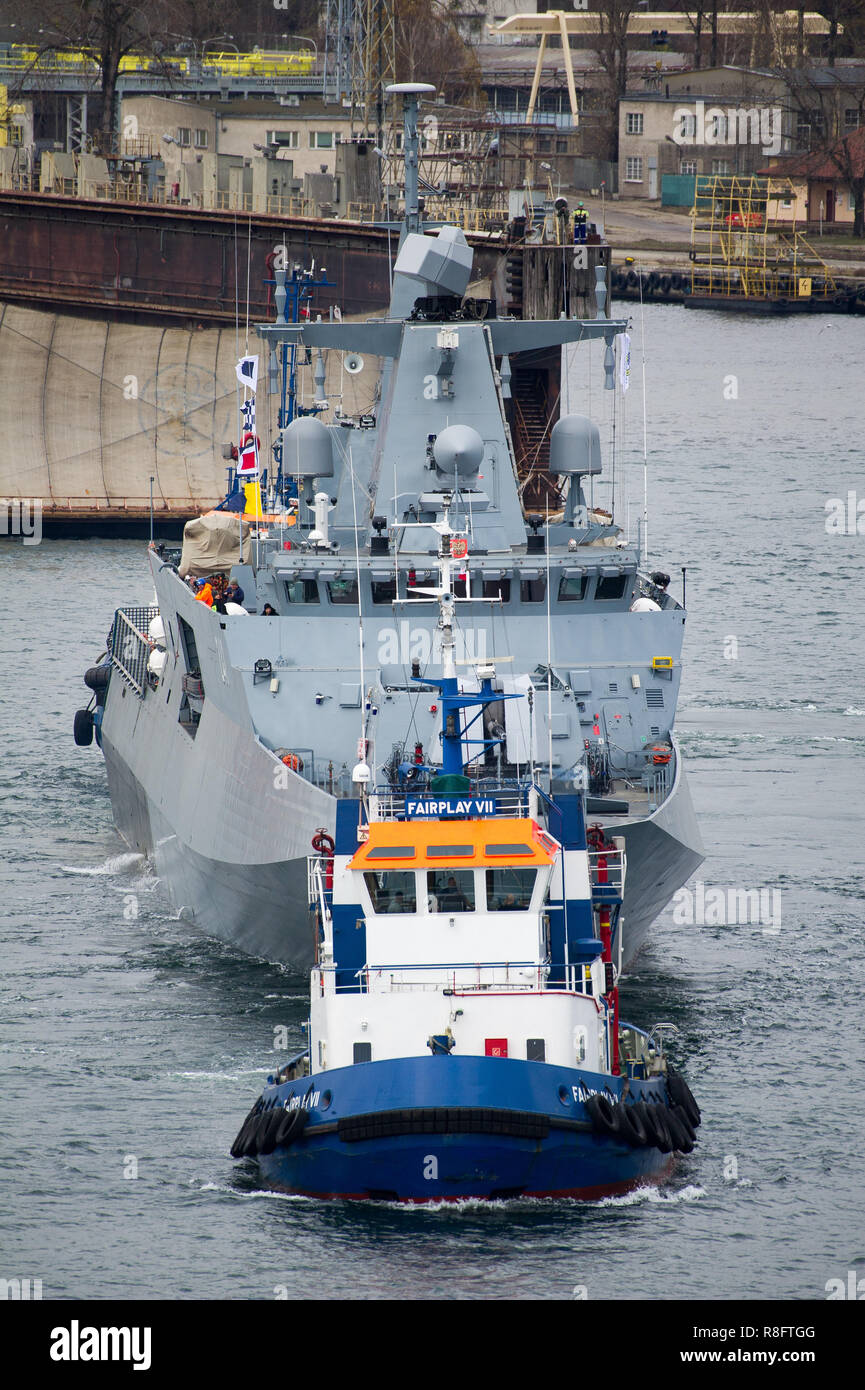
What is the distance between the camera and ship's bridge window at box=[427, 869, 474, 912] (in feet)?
81.0

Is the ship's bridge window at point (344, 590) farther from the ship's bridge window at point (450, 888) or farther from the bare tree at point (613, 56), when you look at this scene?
the bare tree at point (613, 56)

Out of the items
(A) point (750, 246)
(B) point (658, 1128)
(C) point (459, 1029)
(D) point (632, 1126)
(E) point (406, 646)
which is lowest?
(B) point (658, 1128)

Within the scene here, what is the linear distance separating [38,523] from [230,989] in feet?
143

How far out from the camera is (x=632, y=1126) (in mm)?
23906

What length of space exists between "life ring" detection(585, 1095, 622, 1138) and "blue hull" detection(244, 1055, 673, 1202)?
0.09 metres

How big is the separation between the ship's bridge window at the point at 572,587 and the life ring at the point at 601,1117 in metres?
11.5

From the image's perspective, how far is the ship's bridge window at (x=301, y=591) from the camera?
110 feet

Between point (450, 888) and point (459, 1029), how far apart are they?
1.74 meters

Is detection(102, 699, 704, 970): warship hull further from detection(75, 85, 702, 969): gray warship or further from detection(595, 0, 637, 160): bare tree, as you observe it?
detection(595, 0, 637, 160): bare tree

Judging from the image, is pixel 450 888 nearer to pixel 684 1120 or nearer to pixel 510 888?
pixel 510 888

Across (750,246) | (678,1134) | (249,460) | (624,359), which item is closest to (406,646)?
(624,359)

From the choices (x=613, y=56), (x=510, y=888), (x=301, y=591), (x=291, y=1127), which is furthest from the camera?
(x=613, y=56)
